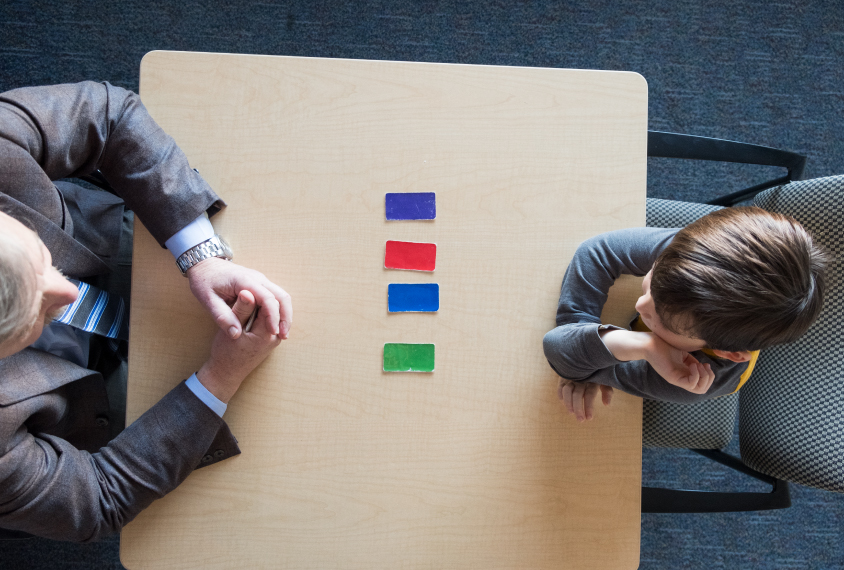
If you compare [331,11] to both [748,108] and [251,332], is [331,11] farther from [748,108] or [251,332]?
[748,108]

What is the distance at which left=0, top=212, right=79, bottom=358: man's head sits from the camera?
0.63m

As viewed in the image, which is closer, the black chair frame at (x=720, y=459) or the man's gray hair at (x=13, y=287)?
the man's gray hair at (x=13, y=287)

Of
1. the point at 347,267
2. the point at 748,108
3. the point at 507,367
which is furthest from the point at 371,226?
the point at 748,108

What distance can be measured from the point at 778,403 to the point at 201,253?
103cm

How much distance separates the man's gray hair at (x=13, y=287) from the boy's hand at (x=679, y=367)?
82 centimetres

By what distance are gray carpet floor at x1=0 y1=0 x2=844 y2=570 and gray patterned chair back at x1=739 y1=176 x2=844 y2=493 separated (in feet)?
2.09

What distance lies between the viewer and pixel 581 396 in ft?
2.98

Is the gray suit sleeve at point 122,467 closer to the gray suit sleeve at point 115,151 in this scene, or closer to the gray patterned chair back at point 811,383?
the gray suit sleeve at point 115,151

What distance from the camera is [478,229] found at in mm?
930

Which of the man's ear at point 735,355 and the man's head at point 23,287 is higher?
the man's head at point 23,287

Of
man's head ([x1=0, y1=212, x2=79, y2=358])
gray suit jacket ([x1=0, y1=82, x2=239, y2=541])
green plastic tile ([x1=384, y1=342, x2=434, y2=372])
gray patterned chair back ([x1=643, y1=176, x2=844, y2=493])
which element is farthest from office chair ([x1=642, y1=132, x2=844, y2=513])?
man's head ([x1=0, y1=212, x2=79, y2=358])

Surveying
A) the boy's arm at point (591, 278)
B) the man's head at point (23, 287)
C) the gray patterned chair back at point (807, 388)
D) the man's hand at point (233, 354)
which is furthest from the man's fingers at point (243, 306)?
the gray patterned chair back at point (807, 388)

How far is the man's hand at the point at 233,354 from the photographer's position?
2.82 feet

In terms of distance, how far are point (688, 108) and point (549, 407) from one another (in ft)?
3.80
